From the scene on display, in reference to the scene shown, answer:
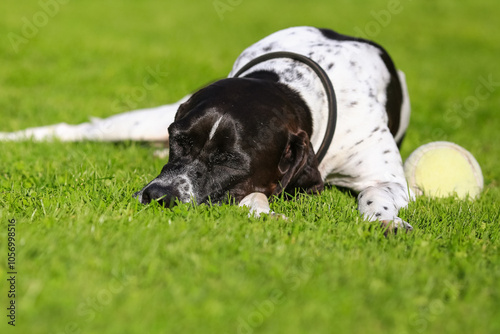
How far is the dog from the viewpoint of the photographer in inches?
151

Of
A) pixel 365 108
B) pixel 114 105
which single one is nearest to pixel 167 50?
pixel 114 105

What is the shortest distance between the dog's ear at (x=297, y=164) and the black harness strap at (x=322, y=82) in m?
0.34

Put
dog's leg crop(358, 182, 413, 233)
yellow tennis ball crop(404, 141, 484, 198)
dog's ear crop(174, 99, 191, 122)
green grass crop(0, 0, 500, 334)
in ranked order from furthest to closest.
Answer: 1. yellow tennis ball crop(404, 141, 484, 198)
2. dog's ear crop(174, 99, 191, 122)
3. dog's leg crop(358, 182, 413, 233)
4. green grass crop(0, 0, 500, 334)

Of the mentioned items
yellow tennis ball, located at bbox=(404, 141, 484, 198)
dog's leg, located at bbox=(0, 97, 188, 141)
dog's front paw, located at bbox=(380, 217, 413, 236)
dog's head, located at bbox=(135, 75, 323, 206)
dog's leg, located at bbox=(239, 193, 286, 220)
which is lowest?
dog's leg, located at bbox=(0, 97, 188, 141)

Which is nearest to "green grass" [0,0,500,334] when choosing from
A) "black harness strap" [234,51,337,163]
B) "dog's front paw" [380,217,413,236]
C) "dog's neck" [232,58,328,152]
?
"dog's front paw" [380,217,413,236]

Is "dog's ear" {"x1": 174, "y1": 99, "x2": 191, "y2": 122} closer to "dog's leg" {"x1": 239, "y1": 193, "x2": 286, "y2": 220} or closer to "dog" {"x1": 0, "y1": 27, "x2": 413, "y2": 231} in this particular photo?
"dog" {"x1": 0, "y1": 27, "x2": 413, "y2": 231}

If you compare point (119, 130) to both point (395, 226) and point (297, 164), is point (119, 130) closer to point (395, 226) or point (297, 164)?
point (297, 164)

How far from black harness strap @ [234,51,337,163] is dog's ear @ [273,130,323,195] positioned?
0.34m

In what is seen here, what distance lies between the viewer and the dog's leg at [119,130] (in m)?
5.93

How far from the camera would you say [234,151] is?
12.6 feet

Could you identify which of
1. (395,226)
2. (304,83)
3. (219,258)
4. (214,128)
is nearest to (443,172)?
(304,83)

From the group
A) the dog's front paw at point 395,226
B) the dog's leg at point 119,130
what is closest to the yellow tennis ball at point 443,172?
the dog's front paw at point 395,226

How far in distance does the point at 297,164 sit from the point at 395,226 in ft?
2.65

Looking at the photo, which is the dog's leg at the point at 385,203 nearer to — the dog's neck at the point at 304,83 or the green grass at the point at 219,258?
the green grass at the point at 219,258
